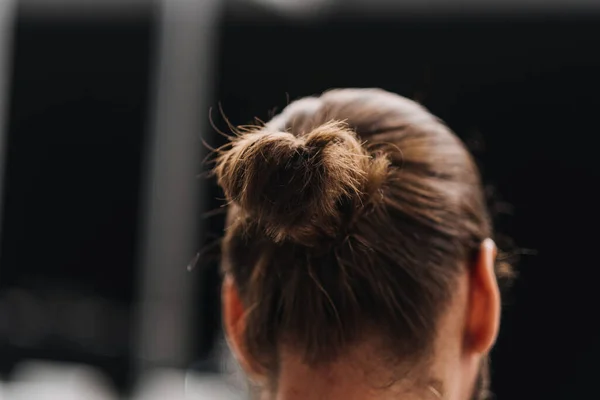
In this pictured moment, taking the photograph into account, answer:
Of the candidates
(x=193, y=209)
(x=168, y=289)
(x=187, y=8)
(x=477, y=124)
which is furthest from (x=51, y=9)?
(x=477, y=124)

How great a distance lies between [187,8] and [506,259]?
1366 mm

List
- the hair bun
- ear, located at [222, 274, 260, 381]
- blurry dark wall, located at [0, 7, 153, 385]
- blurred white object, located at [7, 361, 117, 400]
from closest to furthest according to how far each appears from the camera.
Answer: the hair bun → ear, located at [222, 274, 260, 381] → blurred white object, located at [7, 361, 117, 400] → blurry dark wall, located at [0, 7, 153, 385]

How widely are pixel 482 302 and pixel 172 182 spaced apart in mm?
1339

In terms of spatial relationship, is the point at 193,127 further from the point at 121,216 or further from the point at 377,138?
the point at 377,138

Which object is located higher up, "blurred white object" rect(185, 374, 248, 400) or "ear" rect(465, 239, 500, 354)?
"ear" rect(465, 239, 500, 354)

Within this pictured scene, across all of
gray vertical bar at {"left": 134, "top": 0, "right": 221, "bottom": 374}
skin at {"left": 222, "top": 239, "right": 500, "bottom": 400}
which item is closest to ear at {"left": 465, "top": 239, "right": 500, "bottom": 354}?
skin at {"left": 222, "top": 239, "right": 500, "bottom": 400}

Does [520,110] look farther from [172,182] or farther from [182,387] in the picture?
[182,387]

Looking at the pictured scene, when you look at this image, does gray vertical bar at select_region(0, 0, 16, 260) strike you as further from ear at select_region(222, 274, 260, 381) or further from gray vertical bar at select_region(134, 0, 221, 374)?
ear at select_region(222, 274, 260, 381)

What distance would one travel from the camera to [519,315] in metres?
1.53

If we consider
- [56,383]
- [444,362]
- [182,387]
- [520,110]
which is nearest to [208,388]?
[182,387]

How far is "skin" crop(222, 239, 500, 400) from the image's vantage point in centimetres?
52

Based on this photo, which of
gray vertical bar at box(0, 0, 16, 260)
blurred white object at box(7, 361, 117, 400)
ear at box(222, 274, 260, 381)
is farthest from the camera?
gray vertical bar at box(0, 0, 16, 260)

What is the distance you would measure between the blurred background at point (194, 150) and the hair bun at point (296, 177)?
107cm

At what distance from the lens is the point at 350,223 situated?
0.52 m
